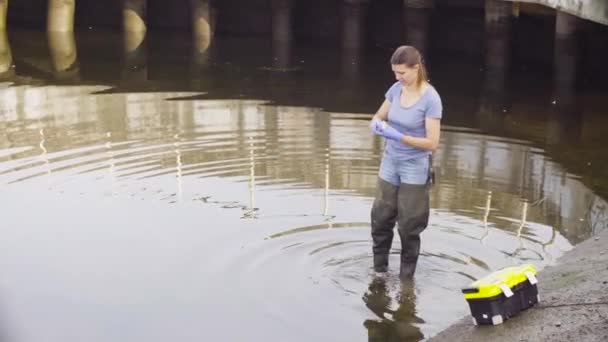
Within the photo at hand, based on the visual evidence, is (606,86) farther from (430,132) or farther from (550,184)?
(430,132)

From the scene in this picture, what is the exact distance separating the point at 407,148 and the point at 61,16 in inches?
624

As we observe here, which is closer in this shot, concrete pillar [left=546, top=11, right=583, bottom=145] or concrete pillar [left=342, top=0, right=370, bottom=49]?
concrete pillar [left=546, top=11, right=583, bottom=145]

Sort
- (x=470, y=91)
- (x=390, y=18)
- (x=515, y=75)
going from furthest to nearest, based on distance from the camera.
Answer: (x=390, y=18) < (x=515, y=75) < (x=470, y=91)

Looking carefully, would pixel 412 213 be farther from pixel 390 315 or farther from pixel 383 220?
pixel 390 315

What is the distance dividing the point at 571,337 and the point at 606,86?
13571 millimetres

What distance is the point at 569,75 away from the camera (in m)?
18.2

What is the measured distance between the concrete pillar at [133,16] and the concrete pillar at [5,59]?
2.51 meters

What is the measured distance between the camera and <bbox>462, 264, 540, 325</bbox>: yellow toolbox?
6301 millimetres

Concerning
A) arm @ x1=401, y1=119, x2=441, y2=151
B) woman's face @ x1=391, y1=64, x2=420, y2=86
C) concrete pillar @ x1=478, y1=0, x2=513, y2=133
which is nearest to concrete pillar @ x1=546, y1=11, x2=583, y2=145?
concrete pillar @ x1=478, y1=0, x2=513, y2=133

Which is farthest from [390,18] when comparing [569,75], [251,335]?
[251,335]

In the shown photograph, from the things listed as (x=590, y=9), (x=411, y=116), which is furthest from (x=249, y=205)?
(x=590, y=9)

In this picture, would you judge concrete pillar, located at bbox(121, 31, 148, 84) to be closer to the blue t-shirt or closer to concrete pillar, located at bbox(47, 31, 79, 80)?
concrete pillar, located at bbox(47, 31, 79, 80)

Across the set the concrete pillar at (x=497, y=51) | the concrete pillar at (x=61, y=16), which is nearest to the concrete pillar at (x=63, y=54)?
the concrete pillar at (x=61, y=16)

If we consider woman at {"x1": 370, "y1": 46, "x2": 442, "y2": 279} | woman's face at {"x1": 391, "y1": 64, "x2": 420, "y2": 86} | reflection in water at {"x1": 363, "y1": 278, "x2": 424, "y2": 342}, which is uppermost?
woman's face at {"x1": 391, "y1": 64, "x2": 420, "y2": 86}
